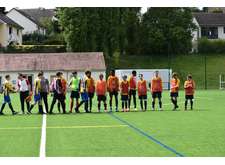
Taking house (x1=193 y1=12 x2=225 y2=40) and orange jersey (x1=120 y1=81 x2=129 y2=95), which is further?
house (x1=193 y1=12 x2=225 y2=40)

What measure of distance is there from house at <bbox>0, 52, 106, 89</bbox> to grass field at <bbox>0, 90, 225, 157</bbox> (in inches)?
1969

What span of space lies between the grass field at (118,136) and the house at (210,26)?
9082 cm

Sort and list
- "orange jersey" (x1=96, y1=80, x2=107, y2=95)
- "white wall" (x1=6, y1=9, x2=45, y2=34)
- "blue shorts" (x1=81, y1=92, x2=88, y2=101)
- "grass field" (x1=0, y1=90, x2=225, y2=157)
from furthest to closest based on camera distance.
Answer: "white wall" (x1=6, y1=9, x2=45, y2=34), "orange jersey" (x1=96, y1=80, x2=107, y2=95), "blue shorts" (x1=81, y1=92, x2=88, y2=101), "grass field" (x1=0, y1=90, x2=225, y2=157)

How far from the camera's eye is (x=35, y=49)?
272ft

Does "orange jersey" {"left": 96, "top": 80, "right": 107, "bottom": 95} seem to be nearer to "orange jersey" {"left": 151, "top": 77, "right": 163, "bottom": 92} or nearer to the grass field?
"orange jersey" {"left": 151, "top": 77, "right": 163, "bottom": 92}

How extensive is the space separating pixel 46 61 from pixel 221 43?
2988 centimetres

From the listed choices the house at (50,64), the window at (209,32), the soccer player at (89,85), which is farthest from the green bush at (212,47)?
the soccer player at (89,85)

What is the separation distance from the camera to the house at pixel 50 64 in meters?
71.8

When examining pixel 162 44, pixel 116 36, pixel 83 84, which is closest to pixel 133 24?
pixel 162 44

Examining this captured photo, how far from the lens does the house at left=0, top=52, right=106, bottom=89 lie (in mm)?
71812

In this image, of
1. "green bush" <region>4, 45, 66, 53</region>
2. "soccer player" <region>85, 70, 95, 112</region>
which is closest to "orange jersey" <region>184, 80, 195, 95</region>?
"soccer player" <region>85, 70, 95, 112</region>

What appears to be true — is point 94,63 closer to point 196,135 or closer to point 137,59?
point 137,59

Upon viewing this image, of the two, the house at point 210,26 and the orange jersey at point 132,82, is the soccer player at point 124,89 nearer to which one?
the orange jersey at point 132,82

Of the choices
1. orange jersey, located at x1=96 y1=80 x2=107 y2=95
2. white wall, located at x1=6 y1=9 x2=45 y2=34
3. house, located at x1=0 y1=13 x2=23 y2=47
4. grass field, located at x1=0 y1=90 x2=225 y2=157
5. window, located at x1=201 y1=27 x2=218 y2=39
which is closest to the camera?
grass field, located at x1=0 y1=90 x2=225 y2=157
